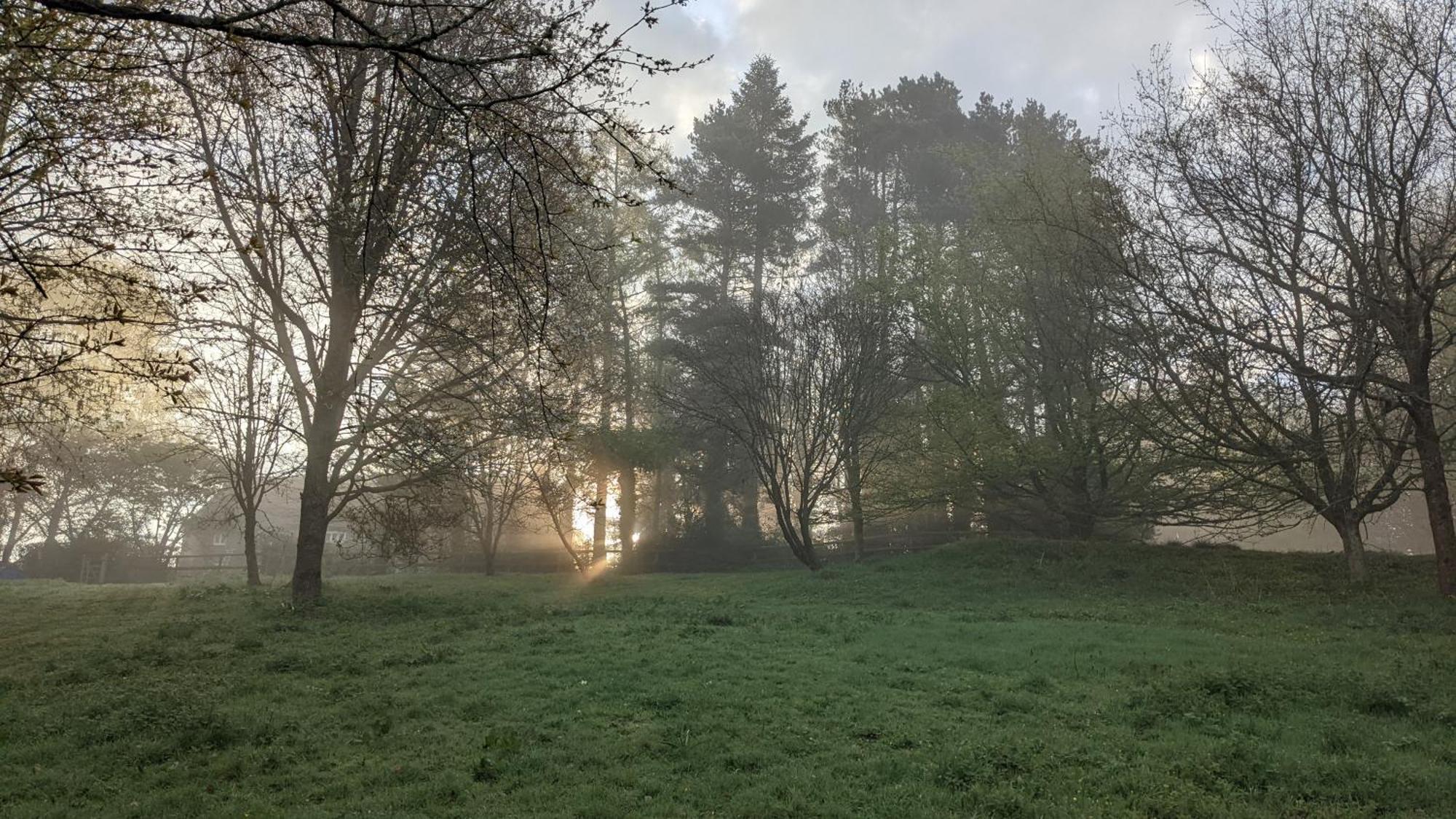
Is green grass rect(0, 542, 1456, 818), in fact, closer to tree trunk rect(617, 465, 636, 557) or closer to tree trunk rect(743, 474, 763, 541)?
tree trunk rect(617, 465, 636, 557)

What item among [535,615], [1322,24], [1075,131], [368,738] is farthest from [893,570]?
[1075,131]

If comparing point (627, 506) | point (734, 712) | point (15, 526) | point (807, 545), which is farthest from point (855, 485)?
point (15, 526)

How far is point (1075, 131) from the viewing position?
123 feet

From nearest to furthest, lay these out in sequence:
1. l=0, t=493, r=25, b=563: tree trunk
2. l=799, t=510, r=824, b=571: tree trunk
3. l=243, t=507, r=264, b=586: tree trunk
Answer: l=243, t=507, r=264, b=586: tree trunk, l=799, t=510, r=824, b=571: tree trunk, l=0, t=493, r=25, b=563: tree trunk

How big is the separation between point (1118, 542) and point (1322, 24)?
1376 centimetres

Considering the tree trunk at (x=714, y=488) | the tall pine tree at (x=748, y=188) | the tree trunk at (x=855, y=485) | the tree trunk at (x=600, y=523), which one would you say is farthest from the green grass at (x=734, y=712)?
the tall pine tree at (x=748, y=188)

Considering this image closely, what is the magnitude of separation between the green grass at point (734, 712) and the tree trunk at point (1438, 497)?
2.46ft

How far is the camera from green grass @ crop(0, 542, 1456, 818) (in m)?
5.77

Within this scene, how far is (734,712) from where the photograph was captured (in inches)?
309

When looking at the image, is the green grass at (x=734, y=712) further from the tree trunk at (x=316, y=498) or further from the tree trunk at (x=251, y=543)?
the tree trunk at (x=251, y=543)

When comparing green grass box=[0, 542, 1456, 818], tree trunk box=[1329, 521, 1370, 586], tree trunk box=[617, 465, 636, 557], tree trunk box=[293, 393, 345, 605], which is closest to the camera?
green grass box=[0, 542, 1456, 818]

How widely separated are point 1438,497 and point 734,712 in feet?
45.4

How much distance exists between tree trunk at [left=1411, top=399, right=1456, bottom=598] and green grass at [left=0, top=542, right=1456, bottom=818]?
0.75 metres

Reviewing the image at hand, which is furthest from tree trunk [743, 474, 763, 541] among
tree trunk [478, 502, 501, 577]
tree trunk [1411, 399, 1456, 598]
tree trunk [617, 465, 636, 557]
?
tree trunk [1411, 399, 1456, 598]
